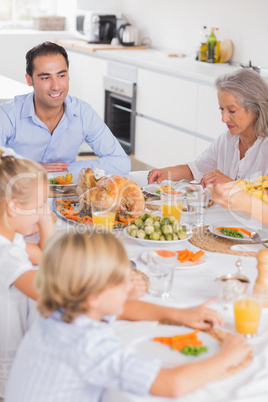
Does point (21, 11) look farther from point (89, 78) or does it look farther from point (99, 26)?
point (89, 78)

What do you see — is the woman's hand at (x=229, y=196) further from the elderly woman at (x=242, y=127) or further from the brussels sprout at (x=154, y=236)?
the elderly woman at (x=242, y=127)

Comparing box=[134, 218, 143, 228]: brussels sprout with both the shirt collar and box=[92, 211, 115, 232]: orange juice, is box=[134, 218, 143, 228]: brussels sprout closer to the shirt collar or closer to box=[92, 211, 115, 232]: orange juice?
box=[92, 211, 115, 232]: orange juice

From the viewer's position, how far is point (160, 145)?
5.02 meters

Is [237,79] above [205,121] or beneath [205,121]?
above

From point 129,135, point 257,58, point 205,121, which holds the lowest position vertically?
point 129,135

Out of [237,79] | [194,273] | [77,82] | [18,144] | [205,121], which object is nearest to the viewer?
[194,273]

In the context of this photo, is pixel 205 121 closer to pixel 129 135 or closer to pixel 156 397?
pixel 129 135

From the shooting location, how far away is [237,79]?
2.51 meters

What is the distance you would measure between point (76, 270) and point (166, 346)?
279mm

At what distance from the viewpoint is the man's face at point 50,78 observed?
2.86 meters

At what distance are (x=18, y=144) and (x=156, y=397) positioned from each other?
201 cm

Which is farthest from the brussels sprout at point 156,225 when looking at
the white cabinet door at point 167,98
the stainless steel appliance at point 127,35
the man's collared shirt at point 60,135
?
the stainless steel appliance at point 127,35

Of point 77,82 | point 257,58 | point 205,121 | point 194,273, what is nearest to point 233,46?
point 257,58

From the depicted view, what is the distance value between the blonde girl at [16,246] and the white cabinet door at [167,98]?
303cm
